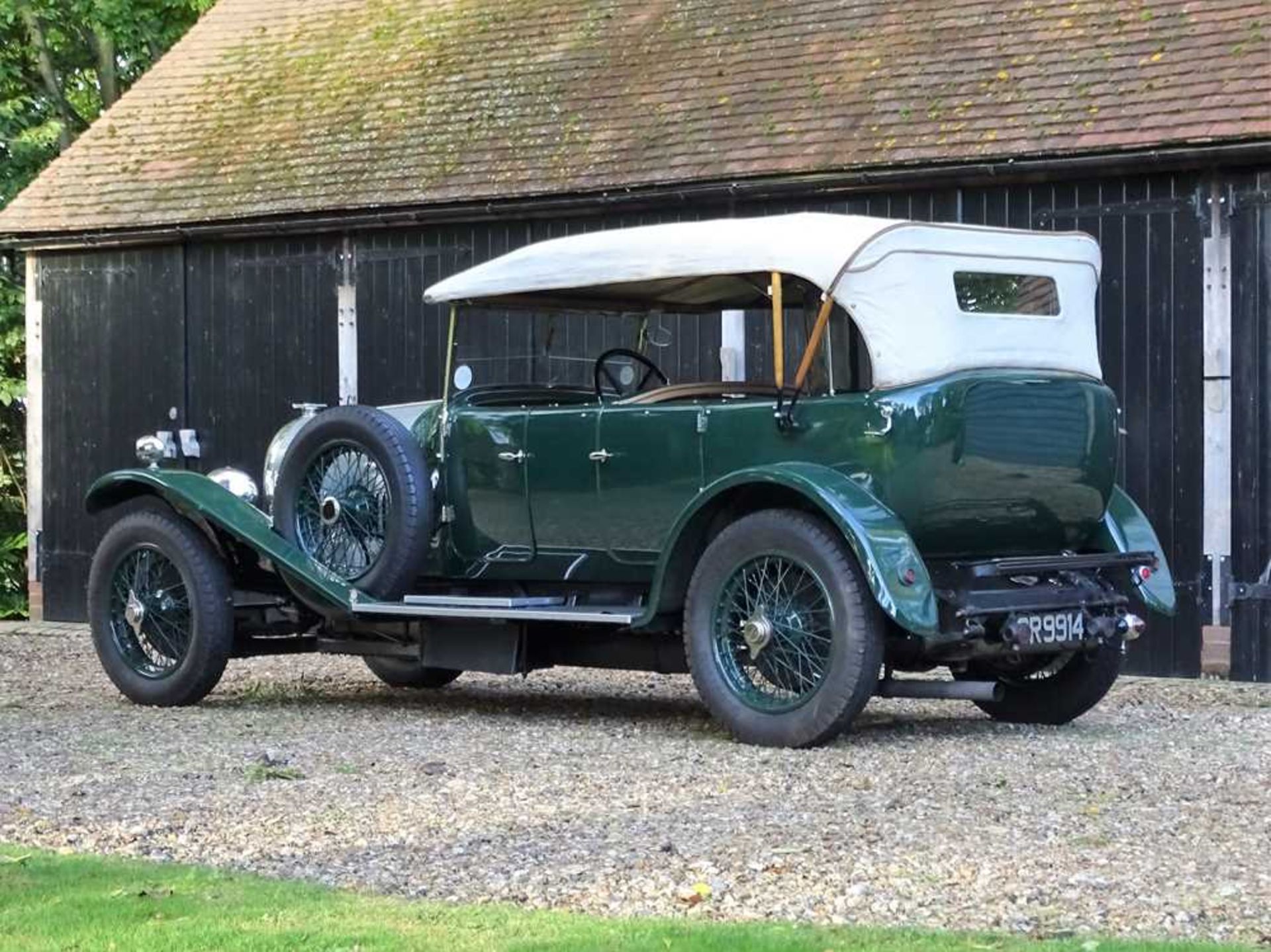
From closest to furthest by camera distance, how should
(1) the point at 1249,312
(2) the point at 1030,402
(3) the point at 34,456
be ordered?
(2) the point at 1030,402 → (1) the point at 1249,312 → (3) the point at 34,456

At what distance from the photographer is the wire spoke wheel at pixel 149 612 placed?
35.3ft

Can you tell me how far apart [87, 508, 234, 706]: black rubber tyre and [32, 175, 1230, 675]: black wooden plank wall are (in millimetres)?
1844

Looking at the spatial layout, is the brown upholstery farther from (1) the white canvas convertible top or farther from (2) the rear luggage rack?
(2) the rear luggage rack

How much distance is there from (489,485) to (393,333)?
6.48m

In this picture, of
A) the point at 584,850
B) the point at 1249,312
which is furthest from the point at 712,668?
the point at 1249,312

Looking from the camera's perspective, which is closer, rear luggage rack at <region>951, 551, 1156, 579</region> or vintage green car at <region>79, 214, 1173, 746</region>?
vintage green car at <region>79, 214, 1173, 746</region>

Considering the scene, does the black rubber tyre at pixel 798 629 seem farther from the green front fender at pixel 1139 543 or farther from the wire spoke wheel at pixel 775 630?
the green front fender at pixel 1139 543

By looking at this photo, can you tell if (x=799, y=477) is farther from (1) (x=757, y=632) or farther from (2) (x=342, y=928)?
(2) (x=342, y=928)

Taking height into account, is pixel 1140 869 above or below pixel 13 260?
below

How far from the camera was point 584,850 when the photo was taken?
650 centimetres

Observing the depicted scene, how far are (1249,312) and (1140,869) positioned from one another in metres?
6.95

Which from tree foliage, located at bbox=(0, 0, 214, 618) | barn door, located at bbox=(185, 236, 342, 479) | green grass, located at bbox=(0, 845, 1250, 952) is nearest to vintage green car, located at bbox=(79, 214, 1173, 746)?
green grass, located at bbox=(0, 845, 1250, 952)

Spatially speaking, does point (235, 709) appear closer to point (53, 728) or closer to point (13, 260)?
point (53, 728)

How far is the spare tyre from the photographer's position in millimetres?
9930
